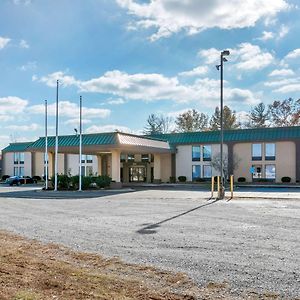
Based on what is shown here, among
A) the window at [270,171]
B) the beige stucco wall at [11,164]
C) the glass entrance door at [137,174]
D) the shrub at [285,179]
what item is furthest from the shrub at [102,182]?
the beige stucco wall at [11,164]

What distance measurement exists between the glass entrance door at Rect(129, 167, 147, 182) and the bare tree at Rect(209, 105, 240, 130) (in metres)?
26.3

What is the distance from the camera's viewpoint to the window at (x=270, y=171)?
4457 cm

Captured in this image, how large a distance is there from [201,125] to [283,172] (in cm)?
3551

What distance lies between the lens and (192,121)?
78.2 m

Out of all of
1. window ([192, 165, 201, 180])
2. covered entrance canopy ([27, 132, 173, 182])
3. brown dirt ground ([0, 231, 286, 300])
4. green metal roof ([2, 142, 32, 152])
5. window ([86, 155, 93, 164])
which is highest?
green metal roof ([2, 142, 32, 152])

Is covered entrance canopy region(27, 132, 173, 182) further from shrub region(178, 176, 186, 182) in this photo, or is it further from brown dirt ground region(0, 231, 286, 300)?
brown dirt ground region(0, 231, 286, 300)

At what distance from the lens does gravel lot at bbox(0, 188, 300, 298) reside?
654 centimetres

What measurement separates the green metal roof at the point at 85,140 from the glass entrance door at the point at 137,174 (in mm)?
15820

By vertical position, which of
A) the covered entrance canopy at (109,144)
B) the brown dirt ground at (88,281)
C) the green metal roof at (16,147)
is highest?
the green metal roof at (16,147)

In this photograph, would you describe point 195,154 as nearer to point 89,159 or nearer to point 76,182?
point 89,159

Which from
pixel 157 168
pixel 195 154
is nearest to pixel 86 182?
pixel 157 168

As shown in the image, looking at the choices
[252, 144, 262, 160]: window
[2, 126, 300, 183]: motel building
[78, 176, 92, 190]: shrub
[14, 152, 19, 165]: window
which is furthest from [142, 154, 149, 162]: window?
[14, 152, 19, 165]: window

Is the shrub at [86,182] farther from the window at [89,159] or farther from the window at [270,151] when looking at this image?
the window at [89,159]

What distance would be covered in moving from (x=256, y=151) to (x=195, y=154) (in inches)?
292
